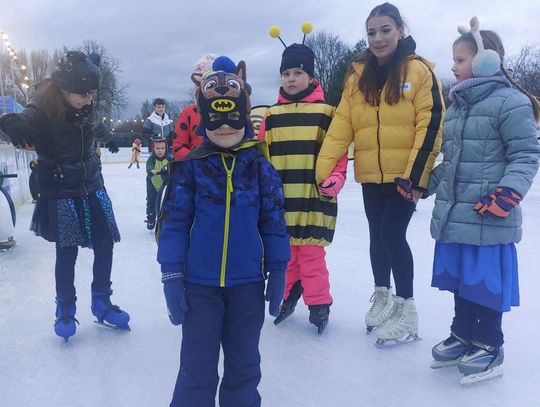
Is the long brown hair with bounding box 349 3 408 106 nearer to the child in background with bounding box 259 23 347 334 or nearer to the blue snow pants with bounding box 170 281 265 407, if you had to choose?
the child in background with bounding box 259 23 347 334

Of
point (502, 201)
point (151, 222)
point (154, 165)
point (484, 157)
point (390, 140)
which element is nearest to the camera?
point (502, 201)

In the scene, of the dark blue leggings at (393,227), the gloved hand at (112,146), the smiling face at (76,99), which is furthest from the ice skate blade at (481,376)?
the gloved hand at (112,146)

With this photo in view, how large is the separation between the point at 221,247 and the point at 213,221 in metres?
0.09

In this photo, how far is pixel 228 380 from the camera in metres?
1.52

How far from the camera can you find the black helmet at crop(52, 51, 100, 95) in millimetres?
2100

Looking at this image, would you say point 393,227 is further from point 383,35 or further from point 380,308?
point 383,35

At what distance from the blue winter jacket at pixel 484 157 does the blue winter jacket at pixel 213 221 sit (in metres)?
0.83

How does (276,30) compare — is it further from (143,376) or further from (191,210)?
(143,376)

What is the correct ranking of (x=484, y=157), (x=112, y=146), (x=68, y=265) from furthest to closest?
(x=112, y=146)
(x=68, y=265)
(x=484, y=157)

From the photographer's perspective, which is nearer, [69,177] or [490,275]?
[490,275]

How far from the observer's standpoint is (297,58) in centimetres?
223

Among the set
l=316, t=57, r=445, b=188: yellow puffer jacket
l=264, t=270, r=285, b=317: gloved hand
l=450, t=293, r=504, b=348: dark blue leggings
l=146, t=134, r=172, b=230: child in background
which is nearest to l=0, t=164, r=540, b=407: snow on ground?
l=450, t=293, r=504, b=348: dark blue leggings

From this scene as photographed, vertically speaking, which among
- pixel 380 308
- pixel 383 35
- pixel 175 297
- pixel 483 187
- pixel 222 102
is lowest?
pixel 380 308

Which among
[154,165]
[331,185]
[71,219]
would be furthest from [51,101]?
[154,165]
